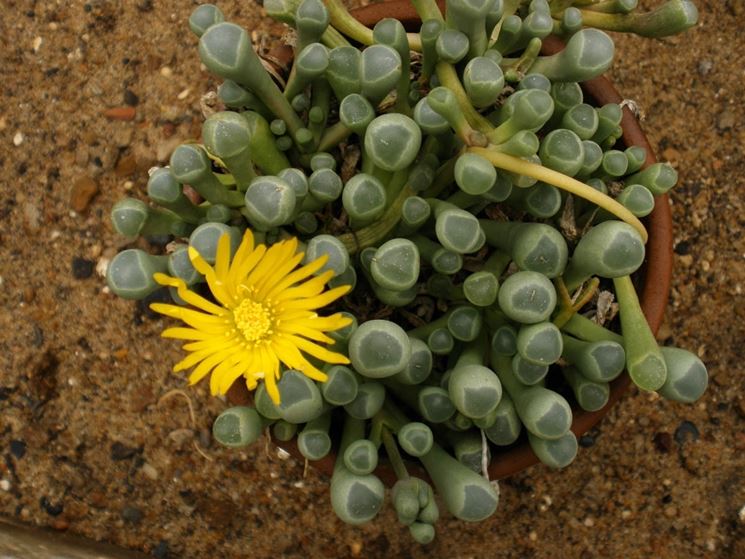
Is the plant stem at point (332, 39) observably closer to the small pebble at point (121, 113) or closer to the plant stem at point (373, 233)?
the plant stem at point (373, 233)

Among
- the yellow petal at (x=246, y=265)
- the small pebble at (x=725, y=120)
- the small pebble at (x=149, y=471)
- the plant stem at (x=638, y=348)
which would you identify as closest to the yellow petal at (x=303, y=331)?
the yellow petal at (x=246, y=265)

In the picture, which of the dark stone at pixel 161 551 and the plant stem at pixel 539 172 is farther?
the dark stone at pixel 161 551

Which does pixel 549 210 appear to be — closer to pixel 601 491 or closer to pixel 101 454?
pixel 601 491

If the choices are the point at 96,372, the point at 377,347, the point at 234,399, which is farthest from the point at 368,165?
the point at 96,372

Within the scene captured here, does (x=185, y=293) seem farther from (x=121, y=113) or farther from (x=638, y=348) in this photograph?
(x=121, y=113)

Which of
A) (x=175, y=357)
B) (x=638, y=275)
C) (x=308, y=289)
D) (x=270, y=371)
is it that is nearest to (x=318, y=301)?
(x=308, y=289)

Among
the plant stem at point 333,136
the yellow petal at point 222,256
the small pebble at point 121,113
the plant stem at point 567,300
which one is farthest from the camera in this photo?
the small pebble at point 121,113
